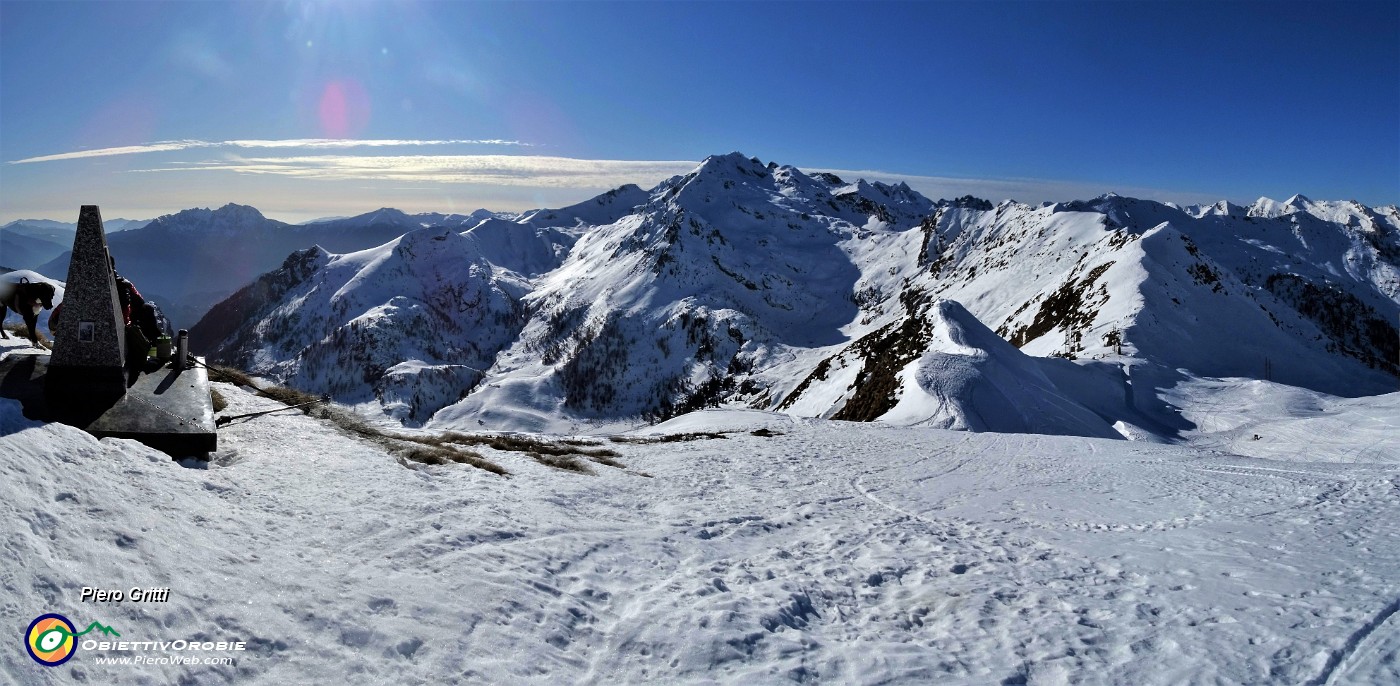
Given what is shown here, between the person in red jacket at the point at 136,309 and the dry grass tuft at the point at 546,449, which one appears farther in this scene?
the dry grass tuft at the point at 546,449

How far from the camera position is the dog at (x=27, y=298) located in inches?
632

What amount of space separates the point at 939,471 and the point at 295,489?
17.1 m

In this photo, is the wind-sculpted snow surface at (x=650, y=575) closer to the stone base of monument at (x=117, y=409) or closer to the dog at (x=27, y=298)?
the stone base of monument at (x=117, y=409)

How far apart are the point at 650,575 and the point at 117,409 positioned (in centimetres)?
1032

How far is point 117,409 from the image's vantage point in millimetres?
11461

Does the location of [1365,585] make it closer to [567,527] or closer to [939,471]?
[939,471]

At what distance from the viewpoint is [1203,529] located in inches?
498

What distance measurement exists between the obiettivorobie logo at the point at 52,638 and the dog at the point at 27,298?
49.5 feet

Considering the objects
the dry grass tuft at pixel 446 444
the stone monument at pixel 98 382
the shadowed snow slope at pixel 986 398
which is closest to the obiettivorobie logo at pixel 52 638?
the stone monument at pixel 98 382

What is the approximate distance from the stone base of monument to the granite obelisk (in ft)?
0.23

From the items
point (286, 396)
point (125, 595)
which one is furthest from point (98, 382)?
point (286, 396)

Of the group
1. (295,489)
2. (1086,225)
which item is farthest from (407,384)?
(295,489)

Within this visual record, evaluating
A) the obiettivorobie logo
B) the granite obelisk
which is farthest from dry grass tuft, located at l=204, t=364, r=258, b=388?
the obiettivorobie logo

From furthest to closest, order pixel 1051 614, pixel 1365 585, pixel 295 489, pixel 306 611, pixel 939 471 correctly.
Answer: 1. pixel 939 471
2. pixel 295 489
3. pixel 1365 585
4. pixel 1051 614
5. pixel 306 611
